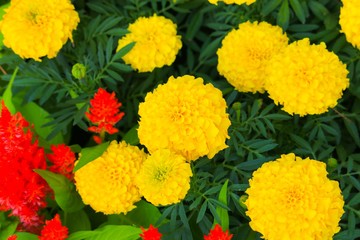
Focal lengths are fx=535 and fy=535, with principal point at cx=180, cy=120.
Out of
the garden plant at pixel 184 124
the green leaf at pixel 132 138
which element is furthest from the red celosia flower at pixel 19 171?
the green leaf at pixel 132 138

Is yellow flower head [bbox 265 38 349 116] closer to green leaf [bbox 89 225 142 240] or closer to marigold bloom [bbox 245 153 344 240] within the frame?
marigold bloom [bbox 245 153 344 240]

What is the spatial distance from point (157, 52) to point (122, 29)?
123mm

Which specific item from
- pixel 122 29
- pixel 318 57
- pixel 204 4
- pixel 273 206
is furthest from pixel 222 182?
pixel 204 4

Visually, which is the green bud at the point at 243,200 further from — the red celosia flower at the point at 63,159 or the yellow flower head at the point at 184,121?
the red celosia flower at the point at 63,159

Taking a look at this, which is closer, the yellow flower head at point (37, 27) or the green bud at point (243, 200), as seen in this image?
the green bud at point (243, 200)

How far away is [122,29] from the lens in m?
1.44

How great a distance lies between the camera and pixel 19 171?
4.11 ft

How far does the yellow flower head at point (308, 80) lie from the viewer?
3.98 feet

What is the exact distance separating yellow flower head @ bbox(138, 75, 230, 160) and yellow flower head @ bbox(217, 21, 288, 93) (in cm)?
21

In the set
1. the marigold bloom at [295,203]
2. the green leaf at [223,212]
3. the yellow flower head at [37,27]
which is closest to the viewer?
the marigold bloom at [295,203]

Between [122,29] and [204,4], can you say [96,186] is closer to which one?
[122,29]

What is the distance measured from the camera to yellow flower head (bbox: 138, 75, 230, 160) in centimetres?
112

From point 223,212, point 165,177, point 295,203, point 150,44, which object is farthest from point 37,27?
point 295,203

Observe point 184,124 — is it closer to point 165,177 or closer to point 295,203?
point 165,177
